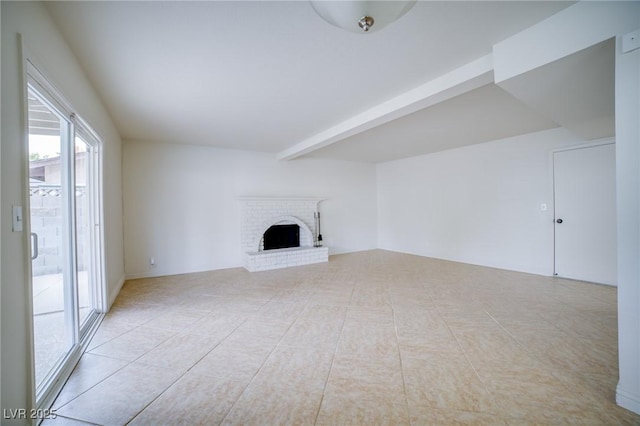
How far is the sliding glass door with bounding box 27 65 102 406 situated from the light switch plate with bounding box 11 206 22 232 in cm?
37

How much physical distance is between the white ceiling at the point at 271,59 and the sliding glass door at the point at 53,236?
1.79 feet

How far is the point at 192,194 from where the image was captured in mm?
5047

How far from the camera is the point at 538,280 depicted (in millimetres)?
4117

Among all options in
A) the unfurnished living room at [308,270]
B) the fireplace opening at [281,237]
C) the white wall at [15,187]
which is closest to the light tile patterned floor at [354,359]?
the unfurnished living room at [308,270]

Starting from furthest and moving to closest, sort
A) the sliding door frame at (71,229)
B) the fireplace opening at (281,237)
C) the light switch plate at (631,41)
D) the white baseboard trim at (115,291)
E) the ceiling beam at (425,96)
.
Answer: the fireplace opening at (281,237), the white baseboard trim at (115,291), the ceiling beam at (425,96), the light switch plate at (631,41), the sliding door frame at (71,229)

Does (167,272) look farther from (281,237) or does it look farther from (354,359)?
(354,359)

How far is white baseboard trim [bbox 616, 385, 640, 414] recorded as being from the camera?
1.50 m

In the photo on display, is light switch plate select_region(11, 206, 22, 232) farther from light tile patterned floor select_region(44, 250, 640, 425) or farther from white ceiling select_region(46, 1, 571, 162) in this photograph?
white ceiling select_region(46, 1, 571, 162)

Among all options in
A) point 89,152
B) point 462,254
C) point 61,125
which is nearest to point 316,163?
point 462,254

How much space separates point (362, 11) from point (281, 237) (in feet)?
16.5

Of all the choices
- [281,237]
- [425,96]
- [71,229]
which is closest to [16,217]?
[71,229]

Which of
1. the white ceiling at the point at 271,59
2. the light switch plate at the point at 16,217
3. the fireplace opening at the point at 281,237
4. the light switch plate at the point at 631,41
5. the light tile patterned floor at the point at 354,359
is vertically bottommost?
the light tile patterned floor at the point at 354,359

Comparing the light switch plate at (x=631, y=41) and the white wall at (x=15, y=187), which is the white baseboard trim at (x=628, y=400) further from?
the white wall at (x=15, y=187)

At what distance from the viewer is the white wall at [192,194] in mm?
4645
